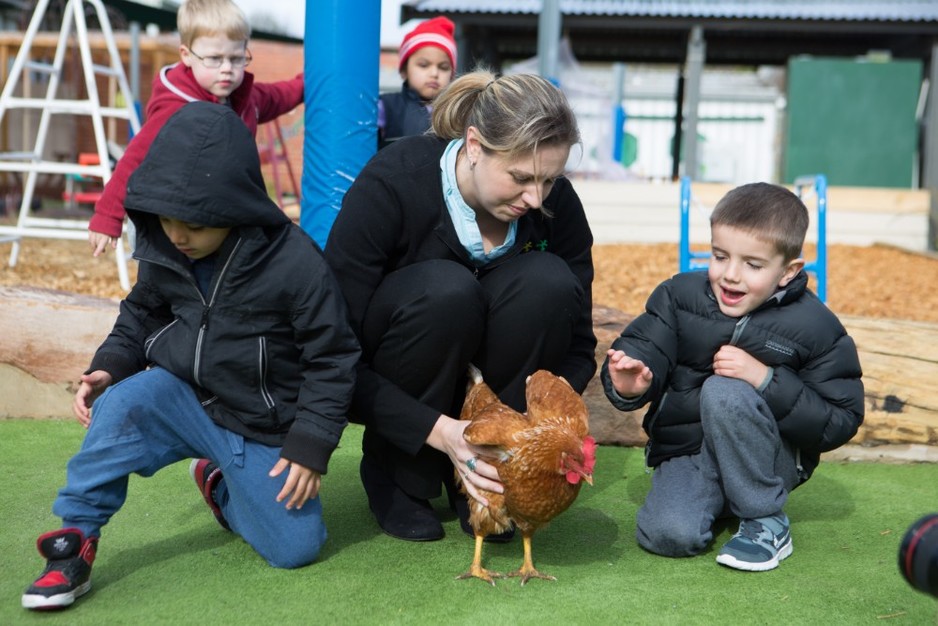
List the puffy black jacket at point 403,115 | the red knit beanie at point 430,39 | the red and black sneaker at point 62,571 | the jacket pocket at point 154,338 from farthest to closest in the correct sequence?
1. the red knit beanie at point 430,39
2. the puffy black jacket at point 403,115
3. the jacket pocket at point 154,338
4. the red and black sneaker at point 62,571

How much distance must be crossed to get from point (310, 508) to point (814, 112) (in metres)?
11.9

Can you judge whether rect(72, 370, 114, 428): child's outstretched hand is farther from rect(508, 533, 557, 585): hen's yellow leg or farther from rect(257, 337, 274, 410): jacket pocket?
rect(508, 533, 557, 585): hen's yellow leg

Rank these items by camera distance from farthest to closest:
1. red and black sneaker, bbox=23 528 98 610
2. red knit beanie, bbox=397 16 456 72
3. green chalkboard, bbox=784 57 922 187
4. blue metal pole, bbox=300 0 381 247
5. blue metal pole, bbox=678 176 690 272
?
green chalkboard, bbox=784 57 922 187 → blue metal pole, bbox=678 176 690 272 → red knit beanie, bbox=397 16 456 72 → blue metal pole, bbox=300 0 381 247 → red and black sneaker, bbox=23 528 98 610

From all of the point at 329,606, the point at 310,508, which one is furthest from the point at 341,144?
the point at 329,606

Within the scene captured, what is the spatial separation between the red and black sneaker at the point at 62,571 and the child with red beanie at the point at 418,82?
9.51 feet

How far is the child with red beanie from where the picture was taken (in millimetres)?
4582

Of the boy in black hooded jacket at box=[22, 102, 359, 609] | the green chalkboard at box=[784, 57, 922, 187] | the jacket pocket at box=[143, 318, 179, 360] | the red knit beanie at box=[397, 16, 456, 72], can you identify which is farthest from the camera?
the green chalkboard at box=[784, 57, 922, 187]

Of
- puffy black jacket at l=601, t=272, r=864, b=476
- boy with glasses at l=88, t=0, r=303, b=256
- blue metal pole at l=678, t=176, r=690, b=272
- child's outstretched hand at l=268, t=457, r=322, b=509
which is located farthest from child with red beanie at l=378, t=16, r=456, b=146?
child's outstretched hand at l=268, t=457, r=322, b=509

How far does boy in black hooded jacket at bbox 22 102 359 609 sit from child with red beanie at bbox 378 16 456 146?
→ 235 centimetres

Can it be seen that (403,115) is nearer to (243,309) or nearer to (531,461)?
(243,309)

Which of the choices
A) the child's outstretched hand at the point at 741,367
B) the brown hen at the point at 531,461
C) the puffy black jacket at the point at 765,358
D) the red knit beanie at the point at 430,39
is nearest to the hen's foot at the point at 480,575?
the brown hen at the point at 531,461

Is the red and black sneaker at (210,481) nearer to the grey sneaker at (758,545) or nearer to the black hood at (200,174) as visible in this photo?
the black hood at (200,174)

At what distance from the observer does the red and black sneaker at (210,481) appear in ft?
8.25

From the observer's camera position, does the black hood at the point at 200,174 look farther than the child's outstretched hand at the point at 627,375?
No
